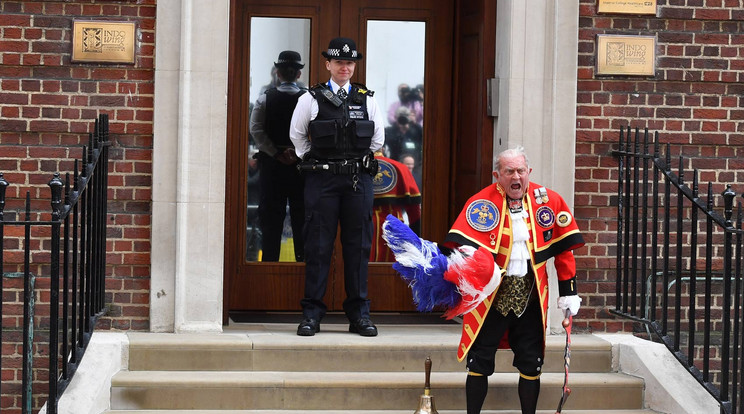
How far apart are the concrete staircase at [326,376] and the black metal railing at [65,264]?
1.29 feet

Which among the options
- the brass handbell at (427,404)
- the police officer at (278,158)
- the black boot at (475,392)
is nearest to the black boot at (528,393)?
the black boot at (475,392)

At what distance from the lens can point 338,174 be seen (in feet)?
22.8

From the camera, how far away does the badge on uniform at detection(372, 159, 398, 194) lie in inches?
319

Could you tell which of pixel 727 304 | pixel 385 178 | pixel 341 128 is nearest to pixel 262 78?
pixel 385 178

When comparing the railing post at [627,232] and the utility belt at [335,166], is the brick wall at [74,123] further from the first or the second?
the railing post at [627,232]

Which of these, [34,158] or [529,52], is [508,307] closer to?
[529,52]

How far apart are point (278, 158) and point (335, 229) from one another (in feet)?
3.45

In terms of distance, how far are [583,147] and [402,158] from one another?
4.67ft

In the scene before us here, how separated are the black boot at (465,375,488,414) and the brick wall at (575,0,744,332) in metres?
1.57

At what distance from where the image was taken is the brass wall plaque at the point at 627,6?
7.27 metres

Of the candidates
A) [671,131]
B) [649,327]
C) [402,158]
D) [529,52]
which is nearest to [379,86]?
[402,158]

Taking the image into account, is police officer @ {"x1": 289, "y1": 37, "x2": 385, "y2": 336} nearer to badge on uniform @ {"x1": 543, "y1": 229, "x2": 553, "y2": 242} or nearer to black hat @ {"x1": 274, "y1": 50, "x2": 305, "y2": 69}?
black hat @ {"x1": 274, "y1": 50, "x2": 305, "y2": 69}

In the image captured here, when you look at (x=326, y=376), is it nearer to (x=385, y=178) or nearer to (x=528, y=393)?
(x=528, y=393)

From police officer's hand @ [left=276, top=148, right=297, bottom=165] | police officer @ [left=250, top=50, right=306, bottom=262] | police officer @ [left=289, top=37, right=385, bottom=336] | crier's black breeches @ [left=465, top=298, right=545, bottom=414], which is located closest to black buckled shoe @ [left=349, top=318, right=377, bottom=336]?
police officer @ [left=289, top=37, right=385, bottom=336]
